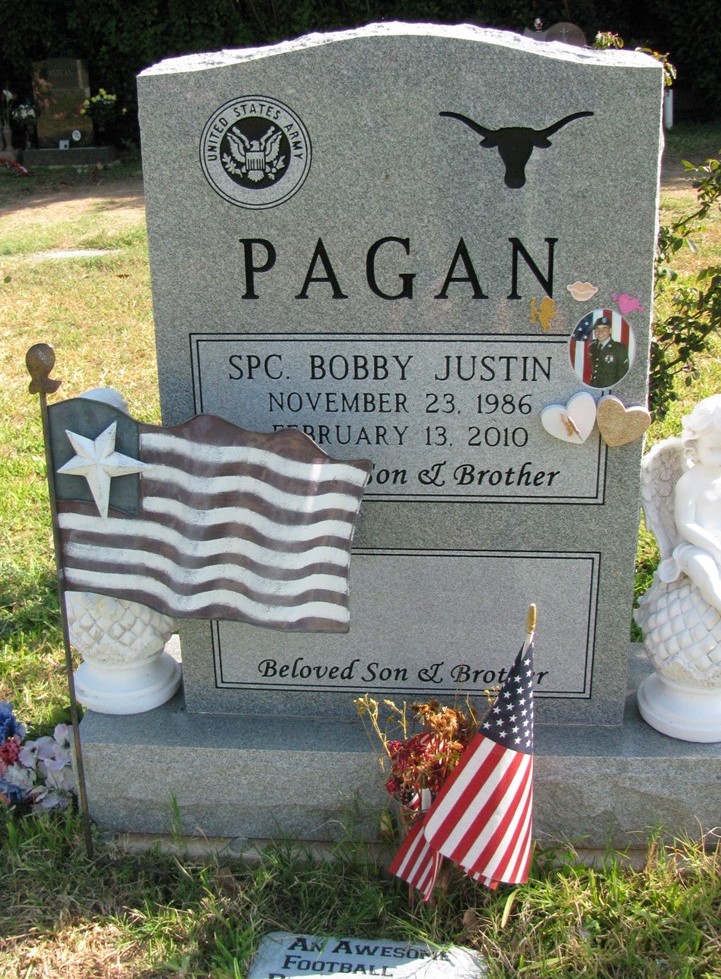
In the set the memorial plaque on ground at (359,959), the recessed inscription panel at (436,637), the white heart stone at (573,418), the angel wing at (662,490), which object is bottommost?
the memorial plaque on ground at (359,959)

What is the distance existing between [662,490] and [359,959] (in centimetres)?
150

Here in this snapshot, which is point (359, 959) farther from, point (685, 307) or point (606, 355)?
point (685, 307)

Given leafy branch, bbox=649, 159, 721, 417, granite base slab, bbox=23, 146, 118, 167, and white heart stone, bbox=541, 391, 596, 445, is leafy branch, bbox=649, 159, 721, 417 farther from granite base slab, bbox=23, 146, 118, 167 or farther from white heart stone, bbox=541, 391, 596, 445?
granite base slab, bbox=23, 146, 118, 167

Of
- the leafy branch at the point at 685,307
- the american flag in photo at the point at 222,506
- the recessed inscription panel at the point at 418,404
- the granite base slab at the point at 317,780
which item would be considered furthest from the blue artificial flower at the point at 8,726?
the leafy branch at the point at 685,307

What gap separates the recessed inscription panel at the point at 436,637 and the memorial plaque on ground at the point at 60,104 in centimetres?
1468

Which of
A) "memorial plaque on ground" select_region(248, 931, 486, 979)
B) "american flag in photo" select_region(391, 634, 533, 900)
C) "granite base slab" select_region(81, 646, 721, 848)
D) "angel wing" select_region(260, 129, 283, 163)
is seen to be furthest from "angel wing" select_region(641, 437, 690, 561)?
"angel wing" select_region(260, 129, 283, 163)

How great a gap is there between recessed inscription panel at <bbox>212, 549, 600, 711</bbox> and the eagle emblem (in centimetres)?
109

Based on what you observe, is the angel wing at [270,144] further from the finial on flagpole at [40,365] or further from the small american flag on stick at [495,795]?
the small american flag on stick at [495,795]

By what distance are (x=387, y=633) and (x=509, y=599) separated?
1.22ft

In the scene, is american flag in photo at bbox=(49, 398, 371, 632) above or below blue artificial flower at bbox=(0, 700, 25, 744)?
above

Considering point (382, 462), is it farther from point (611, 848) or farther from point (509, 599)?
point (611, 848)

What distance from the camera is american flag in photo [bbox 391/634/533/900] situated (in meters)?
2.46

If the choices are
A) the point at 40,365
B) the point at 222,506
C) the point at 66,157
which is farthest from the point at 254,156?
the point at 66,157

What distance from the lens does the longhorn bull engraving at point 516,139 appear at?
2.60 m
